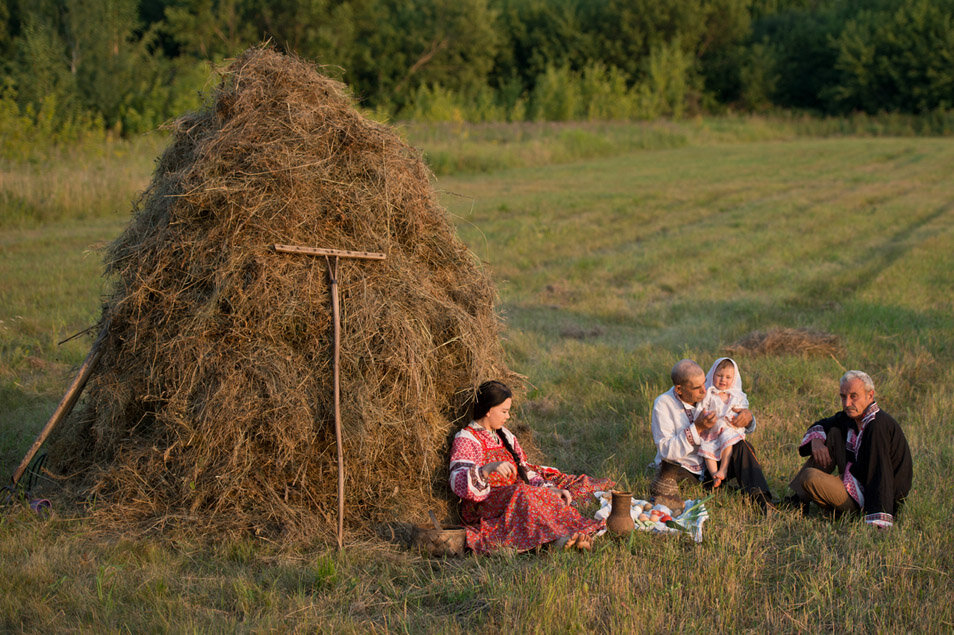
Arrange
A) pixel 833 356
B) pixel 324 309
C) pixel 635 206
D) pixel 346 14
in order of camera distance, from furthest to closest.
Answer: pixel 346 14
pixel 635 206
pixel 833 356
pixel 324 309

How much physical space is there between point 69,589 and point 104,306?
2.20 metres

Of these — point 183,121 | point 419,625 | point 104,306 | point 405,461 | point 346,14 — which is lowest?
point 419,625

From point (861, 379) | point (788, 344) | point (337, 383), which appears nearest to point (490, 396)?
point (337, 383)

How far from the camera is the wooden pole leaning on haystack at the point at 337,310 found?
5.03m

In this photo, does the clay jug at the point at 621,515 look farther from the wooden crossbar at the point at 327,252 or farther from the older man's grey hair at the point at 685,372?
the wooden crossbar at the point at 327,252

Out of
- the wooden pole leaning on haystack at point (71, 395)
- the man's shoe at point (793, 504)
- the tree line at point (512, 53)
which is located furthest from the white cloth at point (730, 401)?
the tree line at point (512, 53)

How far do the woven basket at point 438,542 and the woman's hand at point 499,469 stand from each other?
0.45 m

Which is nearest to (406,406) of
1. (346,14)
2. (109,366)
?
(109,366)

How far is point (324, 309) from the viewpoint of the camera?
541cm

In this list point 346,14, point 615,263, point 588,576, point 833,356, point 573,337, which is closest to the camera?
point 588,576

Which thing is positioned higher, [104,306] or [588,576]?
[104,306]

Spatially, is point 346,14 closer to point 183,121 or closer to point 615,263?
point 615,263

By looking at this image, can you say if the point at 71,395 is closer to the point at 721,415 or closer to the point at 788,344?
the point at 721,415

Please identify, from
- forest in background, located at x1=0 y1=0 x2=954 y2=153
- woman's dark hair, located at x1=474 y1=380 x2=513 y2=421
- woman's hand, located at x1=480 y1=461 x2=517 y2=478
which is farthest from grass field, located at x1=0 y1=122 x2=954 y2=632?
forest in background, located at x1=0 y1=0 x2=954 y2=153
